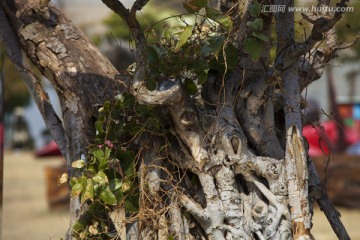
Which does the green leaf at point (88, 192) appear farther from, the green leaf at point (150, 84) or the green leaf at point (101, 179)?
the green leaf at point (150, 84)

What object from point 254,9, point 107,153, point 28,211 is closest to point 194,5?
point 254,9

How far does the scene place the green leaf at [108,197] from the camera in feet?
12.2

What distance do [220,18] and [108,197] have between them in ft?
3.30

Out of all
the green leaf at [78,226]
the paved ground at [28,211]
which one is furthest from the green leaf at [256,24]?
the paved ground at [28,211]

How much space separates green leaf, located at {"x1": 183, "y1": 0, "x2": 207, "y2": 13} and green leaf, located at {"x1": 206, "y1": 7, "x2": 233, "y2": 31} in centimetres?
3

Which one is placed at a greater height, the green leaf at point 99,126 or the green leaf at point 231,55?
the green leaf at point 231,55

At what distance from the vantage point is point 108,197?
3.72 metres

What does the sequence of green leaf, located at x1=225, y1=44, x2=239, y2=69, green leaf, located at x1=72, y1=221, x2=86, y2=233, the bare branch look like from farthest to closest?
green leaf, located at x1=72, y1=221, x2=86, y2=233
green leaf, located at x1=225, y1=44, x2=239, y2=69
the bare branch

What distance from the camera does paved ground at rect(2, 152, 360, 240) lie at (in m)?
11.3

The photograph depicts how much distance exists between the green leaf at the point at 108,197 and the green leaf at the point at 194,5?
37.2 inches

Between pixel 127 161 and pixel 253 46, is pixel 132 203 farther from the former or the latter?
pixel 253 46

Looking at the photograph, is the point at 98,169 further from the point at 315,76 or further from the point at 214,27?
the point at 315,76

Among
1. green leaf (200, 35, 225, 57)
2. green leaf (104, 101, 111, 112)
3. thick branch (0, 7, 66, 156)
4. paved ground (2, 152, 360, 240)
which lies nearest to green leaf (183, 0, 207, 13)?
green leaf (200, 35, 225, 57)

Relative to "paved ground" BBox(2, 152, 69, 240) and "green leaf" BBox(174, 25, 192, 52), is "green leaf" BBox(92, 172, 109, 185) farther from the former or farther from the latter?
"paved ground" BBox(2, 152, 69, 240)
